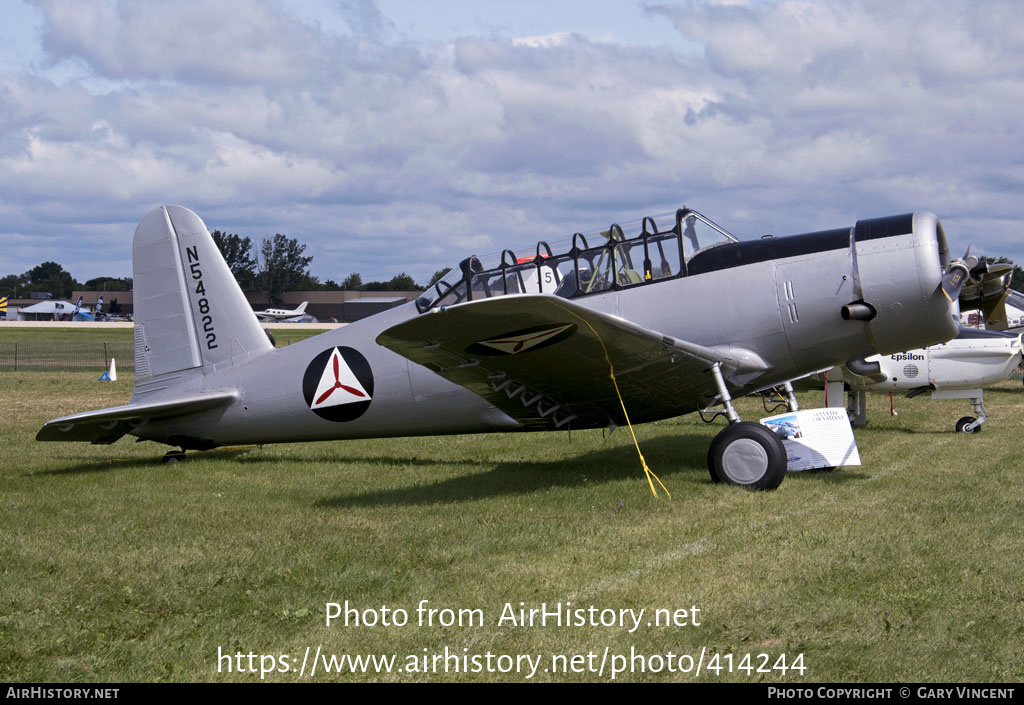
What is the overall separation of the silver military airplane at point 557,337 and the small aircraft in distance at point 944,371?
536 centimetres

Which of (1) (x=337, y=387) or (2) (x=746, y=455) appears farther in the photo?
(1) (x=337, y=387)

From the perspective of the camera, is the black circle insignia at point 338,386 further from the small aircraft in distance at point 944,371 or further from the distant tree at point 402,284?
the distant tree at point 402,284

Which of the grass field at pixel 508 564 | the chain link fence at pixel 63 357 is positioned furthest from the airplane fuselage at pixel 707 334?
the chain link fence at pixel 63 357

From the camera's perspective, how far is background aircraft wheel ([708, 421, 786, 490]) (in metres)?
7.14

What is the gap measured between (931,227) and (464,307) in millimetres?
4181

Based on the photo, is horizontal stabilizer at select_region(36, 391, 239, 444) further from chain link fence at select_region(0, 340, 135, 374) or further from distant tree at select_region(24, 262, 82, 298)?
distant tree at select_region(24, 262, 82, 298)

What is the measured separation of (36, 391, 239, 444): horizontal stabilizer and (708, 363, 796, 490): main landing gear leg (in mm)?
4976

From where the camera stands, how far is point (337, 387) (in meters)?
8.71

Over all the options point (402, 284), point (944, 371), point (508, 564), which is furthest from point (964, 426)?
point (402, 284)

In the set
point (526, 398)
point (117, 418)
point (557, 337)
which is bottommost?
point (526, 398)

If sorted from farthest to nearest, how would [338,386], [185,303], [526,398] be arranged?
1. [185,303]
2. [338,386]
3. [526,398]

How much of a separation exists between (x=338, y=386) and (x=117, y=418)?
226 centimetres

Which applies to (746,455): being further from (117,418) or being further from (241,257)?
(241,257)
